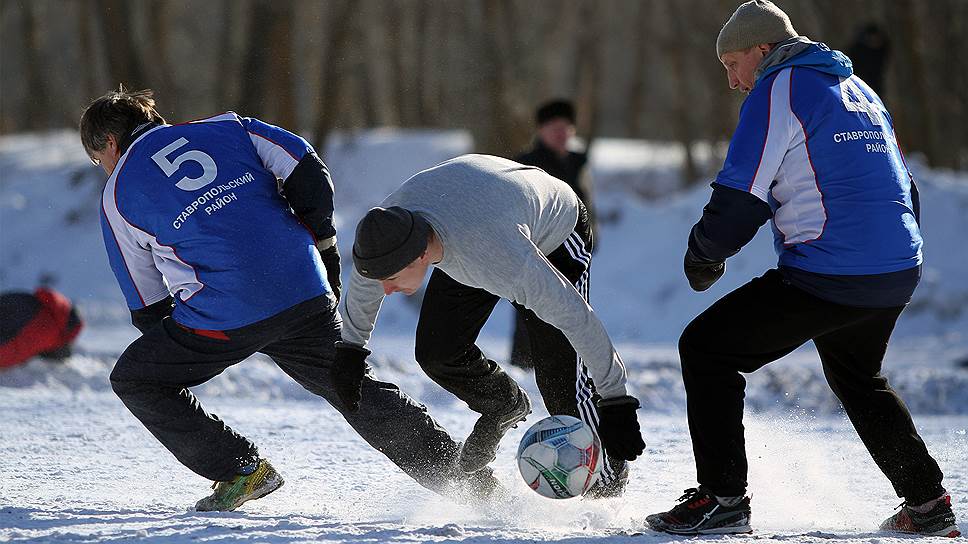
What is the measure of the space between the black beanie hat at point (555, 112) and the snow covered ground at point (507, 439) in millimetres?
1908

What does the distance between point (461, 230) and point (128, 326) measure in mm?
10219

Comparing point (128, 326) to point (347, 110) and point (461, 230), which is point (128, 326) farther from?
point (347, 110)

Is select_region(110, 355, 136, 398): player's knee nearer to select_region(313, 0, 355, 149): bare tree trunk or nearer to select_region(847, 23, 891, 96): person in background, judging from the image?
select_region(847, 23, 891, 96): person in background

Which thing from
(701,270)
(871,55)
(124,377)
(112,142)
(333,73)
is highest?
(333,73)

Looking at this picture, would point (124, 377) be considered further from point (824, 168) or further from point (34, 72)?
point (34, 72)

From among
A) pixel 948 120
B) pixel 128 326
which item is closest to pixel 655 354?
pixel 128 326

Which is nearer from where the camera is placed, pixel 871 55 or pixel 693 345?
pixel 693 345

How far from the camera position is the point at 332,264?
4520 millimetres

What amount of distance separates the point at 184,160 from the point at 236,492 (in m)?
1.26

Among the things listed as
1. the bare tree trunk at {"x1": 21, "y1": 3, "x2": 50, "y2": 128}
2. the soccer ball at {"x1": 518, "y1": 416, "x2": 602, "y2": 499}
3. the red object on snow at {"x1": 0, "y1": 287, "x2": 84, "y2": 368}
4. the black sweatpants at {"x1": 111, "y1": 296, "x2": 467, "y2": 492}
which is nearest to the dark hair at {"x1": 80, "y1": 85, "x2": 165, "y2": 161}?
the black sweatpants at {"x1": 111, "y1": 296, "x2": 467, "y2": 492}

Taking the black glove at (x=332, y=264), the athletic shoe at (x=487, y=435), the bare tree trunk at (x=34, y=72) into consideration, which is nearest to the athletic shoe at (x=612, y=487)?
the athletic shoe at (x=487, y=435)

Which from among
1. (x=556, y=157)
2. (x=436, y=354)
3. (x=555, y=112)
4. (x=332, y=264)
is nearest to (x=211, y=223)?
(x=332, y=264)

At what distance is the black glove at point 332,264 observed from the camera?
4449 millimetres

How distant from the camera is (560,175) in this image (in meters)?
8.06
